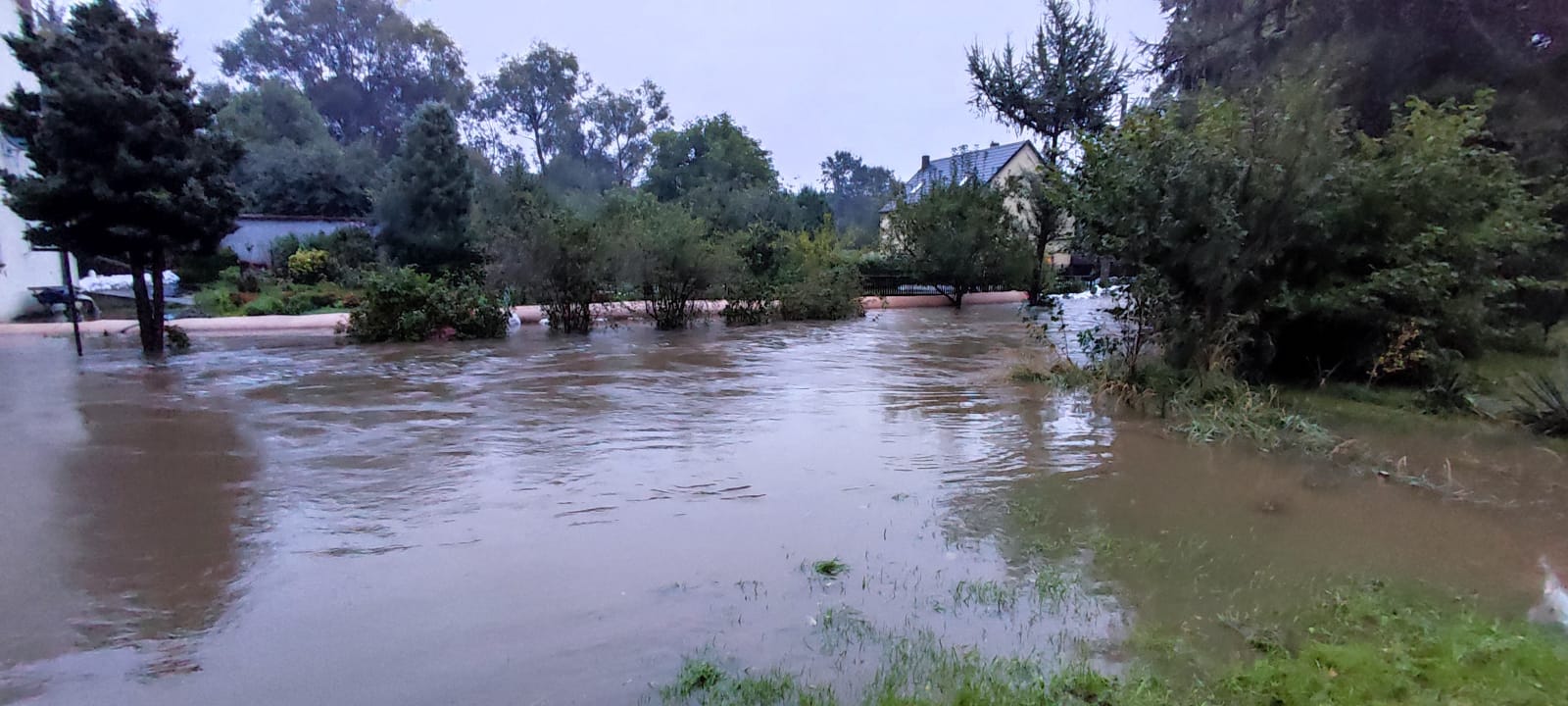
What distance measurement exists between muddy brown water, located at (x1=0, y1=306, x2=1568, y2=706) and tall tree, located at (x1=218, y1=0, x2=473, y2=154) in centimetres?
4360

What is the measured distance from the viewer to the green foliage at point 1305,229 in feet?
27.6

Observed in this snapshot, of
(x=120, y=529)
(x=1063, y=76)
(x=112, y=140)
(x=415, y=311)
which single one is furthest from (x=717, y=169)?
(x=120, y=529)

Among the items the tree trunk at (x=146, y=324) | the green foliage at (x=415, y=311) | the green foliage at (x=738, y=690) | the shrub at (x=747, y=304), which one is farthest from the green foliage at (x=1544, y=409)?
the tree trunk at (x=146, y=324)

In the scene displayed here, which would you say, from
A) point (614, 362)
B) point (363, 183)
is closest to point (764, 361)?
point (614, 362)

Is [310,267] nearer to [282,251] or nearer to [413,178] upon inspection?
[282,251]

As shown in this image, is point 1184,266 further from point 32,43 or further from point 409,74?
point 409,74

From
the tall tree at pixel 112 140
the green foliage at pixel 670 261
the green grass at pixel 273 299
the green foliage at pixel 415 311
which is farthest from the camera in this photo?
the green grass at pixel 273 299

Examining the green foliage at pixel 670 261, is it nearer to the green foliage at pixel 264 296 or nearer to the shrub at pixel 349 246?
the green foliage at pixel 264 296

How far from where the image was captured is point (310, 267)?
22719mm

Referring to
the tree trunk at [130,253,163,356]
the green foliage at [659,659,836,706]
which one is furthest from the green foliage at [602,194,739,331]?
the green foliage at [659,659,836,706]

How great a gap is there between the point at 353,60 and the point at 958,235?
40.6 m

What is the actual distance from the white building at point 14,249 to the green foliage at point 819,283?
16.3m

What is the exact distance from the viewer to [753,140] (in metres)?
44.2

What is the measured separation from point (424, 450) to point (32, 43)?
9.25 m
